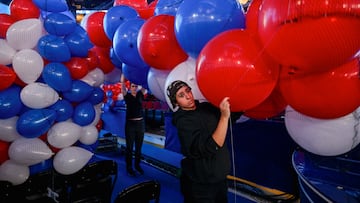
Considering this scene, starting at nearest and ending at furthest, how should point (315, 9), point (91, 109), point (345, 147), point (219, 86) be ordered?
point (315, 9) → point (219, 86) → point (345, 147) → point (91, 109)

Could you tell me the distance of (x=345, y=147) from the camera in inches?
53.3

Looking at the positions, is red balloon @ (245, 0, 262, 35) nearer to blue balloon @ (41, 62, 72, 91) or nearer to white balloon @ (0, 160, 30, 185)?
blue balloon @ (41, 62, 72, 91)

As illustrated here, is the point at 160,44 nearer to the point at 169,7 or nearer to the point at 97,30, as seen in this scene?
the point at 169,7

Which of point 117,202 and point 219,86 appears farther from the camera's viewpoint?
point 117,202

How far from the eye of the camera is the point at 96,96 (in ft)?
9.84

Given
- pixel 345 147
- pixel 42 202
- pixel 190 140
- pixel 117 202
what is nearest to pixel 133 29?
pixel 190 140

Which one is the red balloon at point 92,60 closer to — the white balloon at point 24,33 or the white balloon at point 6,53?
the white balloon at point 24,33

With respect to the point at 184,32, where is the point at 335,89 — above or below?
below

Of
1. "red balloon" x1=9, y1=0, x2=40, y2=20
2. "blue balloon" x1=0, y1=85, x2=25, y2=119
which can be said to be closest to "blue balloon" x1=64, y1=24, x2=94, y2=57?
"red balloon" x1=9, y1=0, x2=40, y2=20

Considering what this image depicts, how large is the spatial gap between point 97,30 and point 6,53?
0.83 meters

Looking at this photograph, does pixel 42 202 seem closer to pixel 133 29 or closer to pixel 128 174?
pixel 133 29

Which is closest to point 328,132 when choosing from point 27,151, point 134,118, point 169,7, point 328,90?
point 328,90

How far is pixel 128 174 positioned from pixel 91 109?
4.70ft

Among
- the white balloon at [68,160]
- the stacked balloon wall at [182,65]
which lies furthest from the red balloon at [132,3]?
the white balloon at [68,160]
